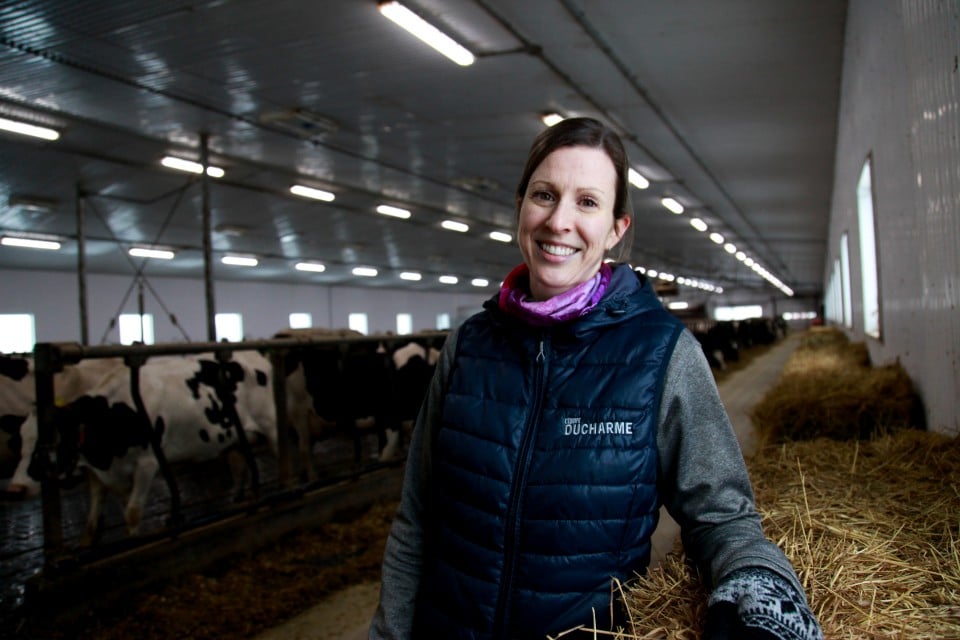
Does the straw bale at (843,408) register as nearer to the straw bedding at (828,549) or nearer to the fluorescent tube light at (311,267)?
the straw bedding at (828,549)

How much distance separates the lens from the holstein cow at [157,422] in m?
4.77

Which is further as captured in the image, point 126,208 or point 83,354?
point 126,208

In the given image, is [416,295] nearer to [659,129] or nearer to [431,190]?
[431,190]

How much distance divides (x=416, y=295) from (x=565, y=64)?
101 feet

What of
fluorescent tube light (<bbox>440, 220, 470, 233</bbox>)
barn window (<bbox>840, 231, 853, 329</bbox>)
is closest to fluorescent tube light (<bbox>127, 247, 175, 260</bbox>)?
fluorescent tube light (<bbox>440, 220, 470, 233</bbox>)

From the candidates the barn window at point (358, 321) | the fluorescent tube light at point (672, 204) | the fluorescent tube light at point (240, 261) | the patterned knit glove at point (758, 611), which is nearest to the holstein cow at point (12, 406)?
the patterned knit glove at point (758, 611)

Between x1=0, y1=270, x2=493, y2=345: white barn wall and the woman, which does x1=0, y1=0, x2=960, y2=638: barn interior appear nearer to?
the woman

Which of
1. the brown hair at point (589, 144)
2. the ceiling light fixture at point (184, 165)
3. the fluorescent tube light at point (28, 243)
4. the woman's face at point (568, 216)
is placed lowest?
the woman's face at point (568, 216)

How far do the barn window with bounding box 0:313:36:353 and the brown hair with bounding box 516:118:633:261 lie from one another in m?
23.2

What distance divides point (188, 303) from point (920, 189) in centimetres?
2723

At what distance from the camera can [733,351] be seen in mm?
16266

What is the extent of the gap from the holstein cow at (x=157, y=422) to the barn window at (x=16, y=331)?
18.0 metres

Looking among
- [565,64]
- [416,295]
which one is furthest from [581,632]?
[416,295]

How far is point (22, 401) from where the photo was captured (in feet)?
21.3
